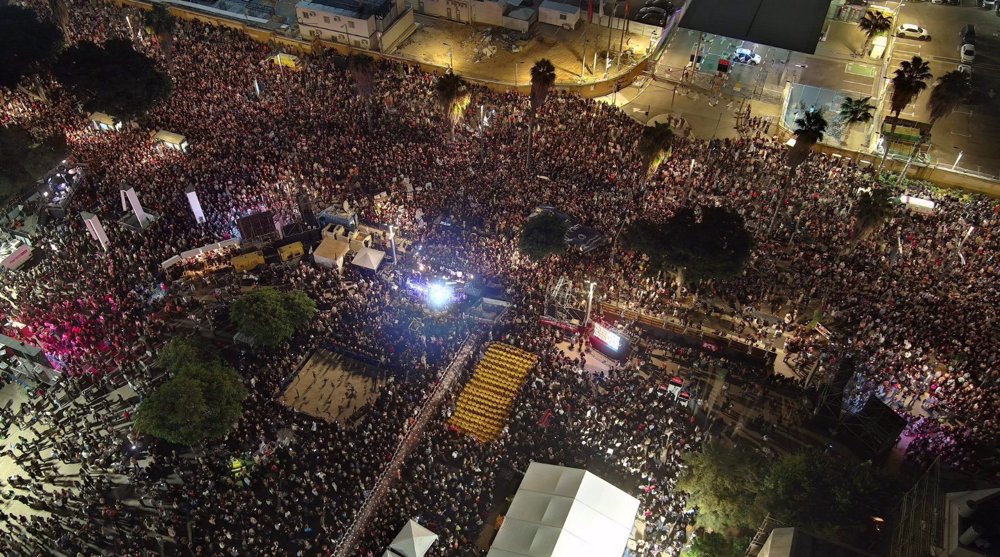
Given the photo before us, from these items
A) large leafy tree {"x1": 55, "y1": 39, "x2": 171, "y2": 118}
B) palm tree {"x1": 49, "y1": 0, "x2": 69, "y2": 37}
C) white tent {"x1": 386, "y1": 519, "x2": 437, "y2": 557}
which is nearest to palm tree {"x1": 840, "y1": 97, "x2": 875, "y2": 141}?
white tent {"x1": 386, "y1": 519, "x2": 437, "y2": 557}

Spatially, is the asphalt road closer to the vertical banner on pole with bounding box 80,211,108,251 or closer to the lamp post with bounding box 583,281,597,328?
the lamp post with bounding box 583,281,597,328

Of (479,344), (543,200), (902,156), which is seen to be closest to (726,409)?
(479,344)

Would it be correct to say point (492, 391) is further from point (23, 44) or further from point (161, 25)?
point (23, 44)

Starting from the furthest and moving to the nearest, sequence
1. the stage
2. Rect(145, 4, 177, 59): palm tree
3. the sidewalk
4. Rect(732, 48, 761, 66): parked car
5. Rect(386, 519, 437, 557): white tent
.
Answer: Rect(732, 48, 761, 66): parked car < the sidewalk < Rect(145, 4, 177, 59): palm tree < the stage < Rect(386, 519, 437, 557): white tent

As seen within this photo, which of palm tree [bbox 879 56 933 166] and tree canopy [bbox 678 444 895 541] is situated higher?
palm tree [bbox 879 56 933 166]

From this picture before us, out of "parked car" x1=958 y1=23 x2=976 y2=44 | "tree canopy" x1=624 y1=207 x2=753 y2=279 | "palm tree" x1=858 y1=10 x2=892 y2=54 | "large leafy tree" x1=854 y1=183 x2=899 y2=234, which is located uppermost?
"parked car" x1=958 y1=23 x2=976 y2=44

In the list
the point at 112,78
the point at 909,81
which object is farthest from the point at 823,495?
the point at 112,78

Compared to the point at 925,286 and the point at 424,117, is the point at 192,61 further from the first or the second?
the point at 925,286

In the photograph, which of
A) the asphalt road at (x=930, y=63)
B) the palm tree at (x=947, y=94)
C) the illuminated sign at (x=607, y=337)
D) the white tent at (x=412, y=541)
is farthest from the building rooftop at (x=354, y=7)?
the white tent at (x=412, y=541)
